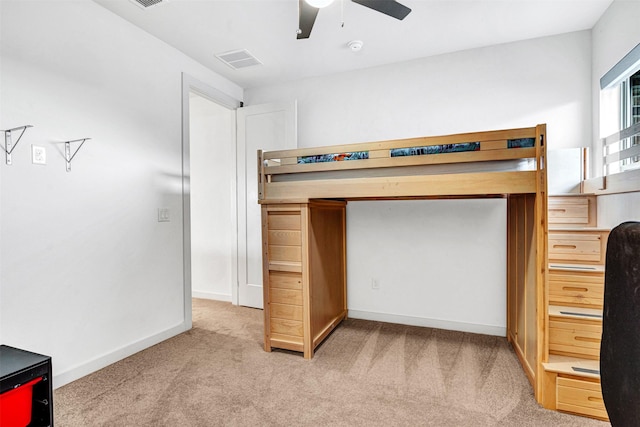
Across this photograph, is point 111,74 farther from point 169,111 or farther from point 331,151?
point 331,151

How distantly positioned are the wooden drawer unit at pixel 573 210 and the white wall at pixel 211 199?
10.6 ft

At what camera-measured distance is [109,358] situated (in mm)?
2373

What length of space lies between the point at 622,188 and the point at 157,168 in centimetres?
332

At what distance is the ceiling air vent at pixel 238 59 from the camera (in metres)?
2.99

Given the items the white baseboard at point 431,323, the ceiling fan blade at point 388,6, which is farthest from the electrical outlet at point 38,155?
the white baseboard at point 431,323

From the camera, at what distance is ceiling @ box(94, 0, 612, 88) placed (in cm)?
231

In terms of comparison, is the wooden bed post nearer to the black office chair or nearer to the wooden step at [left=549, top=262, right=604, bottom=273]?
the wooden step at [left=549, top=262, right=604, bottom=273]

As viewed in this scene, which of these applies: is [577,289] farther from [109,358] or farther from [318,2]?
[109,358]

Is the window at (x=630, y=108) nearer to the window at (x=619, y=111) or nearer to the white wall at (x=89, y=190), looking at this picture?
the window at (x=619, y=111)

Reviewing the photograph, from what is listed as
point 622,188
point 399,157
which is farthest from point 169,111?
point 622,188

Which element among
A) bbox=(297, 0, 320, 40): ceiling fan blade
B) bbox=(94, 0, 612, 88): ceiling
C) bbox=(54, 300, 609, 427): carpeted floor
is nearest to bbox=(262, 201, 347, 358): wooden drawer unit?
bbox=(54, 300, 609, 427): carpeted floor

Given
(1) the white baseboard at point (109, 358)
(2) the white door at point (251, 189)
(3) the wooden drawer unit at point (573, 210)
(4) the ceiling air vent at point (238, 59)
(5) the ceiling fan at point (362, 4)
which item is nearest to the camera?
(5) the ceiling fan at point (362, 4)

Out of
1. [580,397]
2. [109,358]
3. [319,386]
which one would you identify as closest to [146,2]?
[109,358]

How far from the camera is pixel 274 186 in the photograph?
255cm
